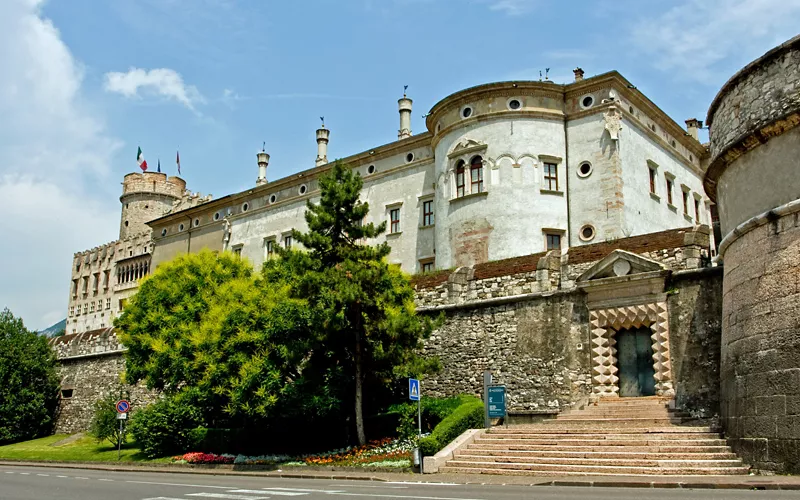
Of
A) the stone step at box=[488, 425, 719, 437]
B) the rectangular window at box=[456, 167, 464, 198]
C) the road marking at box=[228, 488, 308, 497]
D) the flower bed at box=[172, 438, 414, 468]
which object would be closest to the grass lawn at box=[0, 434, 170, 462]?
the flower bed at box=[172, 438, 414, 468]

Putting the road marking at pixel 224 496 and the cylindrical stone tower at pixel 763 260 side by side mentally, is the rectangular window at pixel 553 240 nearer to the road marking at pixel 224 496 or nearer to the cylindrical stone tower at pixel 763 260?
the cylindrical stone tower at pixel 763 260

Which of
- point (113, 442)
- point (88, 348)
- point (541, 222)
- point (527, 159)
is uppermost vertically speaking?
point (527, 159)

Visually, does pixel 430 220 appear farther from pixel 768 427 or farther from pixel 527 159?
pixel 768 427

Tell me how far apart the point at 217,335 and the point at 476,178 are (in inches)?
590

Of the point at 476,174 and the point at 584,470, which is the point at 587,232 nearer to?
the point at 476,174

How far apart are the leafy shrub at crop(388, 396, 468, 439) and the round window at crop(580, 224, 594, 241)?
Result: 12.4m

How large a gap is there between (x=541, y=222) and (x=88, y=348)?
27.6m

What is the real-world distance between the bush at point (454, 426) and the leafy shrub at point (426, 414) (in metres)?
0.49

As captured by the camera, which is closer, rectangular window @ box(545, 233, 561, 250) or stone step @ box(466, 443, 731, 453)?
stone step @ box(466, 443, 731, 453)

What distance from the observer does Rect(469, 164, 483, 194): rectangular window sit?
114 ft

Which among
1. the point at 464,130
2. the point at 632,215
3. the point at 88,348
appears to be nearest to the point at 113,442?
the point at 88,348

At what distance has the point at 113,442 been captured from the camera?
33906mm

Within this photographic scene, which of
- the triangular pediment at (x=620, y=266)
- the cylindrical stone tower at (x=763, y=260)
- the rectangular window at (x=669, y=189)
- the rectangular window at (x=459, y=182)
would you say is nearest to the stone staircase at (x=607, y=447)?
the cylindrical stone tower at (x=763, y=260)

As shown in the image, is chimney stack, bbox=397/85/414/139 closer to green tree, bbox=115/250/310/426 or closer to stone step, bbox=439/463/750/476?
green tree, bbox=115/250/310/426
